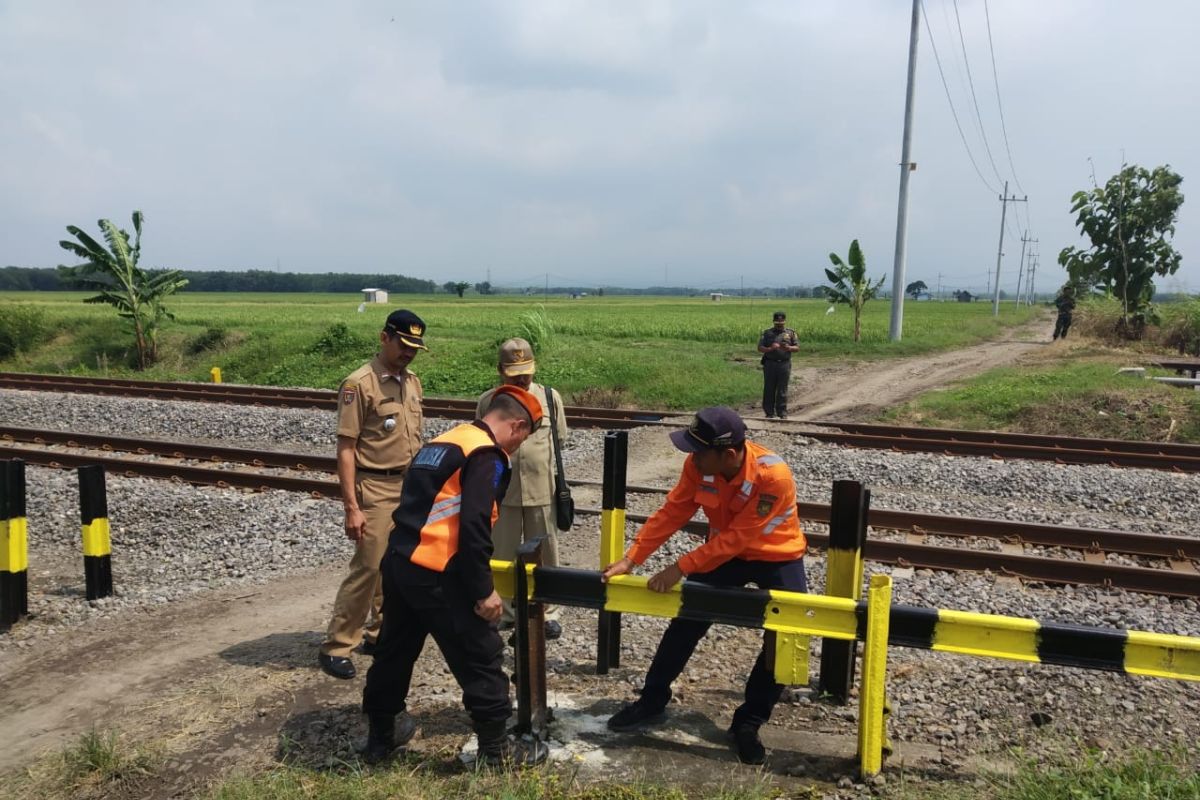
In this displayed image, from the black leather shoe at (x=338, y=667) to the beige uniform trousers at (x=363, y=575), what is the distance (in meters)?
0.03

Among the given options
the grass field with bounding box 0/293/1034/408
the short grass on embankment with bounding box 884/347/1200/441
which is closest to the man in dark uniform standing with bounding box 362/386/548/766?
the short grass on embankment with bounding box 884/347/1200/441

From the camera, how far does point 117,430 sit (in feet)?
45.6

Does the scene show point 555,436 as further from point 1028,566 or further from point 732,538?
point 1028,566

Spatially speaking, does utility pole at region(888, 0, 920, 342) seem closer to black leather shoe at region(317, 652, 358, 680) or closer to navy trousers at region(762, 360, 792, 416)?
navy trousers at region(762, 360, 792, 416)

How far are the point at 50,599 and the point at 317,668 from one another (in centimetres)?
271

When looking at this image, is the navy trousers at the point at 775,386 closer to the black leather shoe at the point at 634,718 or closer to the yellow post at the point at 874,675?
the black leather shoe at the point at 634,718

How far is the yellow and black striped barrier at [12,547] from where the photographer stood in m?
5.68

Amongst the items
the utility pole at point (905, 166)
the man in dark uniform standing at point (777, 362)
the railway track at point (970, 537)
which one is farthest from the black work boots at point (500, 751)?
the utility pole at point (905, 166)

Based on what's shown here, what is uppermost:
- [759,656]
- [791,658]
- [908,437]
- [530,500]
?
[530,500]

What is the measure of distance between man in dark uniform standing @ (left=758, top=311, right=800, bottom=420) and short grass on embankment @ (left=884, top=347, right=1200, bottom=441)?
2.13 metres

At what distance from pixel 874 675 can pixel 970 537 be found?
4776 millimetres

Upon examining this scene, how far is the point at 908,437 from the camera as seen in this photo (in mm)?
12102

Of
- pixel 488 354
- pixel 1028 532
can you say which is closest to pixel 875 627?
pixel 1028 532

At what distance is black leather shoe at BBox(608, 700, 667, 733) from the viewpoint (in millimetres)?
4000
